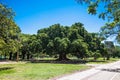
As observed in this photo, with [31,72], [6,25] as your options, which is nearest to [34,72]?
[31,72]

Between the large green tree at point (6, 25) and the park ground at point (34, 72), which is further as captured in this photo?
the large green tree at point (6, 25)

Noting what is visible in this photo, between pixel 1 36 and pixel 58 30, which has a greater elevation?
pixel 58 30

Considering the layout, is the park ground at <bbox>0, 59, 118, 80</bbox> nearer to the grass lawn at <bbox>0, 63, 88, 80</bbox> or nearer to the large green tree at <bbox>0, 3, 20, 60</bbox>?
the grass lawn at <bbox>0, 63, 88, 80</bbox>

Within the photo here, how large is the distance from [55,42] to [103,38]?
19.7 meters

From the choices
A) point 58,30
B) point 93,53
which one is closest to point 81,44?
point 93,53

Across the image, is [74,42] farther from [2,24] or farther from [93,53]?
[2,24]

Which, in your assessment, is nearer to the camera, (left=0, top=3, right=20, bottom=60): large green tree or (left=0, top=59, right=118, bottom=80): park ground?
(left=0, top=59, right=118, bottom=80): park ground

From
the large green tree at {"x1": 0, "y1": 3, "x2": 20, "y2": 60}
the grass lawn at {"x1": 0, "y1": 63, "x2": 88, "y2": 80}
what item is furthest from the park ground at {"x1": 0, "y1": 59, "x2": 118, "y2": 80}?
the large green tree at {"x1": 0, "y1": 3, "x2": 20, "y2": 60}

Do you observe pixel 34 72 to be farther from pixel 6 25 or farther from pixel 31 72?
pixel 6 25

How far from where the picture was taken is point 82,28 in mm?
62281

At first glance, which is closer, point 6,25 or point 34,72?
point 34,72

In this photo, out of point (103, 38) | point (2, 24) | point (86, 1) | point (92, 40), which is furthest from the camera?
point (92, 40)

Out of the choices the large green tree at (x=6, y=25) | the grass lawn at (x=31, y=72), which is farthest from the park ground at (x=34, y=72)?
the large green tree at (x=6, y=25)

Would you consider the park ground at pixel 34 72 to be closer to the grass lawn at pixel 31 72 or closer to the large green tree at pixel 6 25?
the grass lawn at pixel 31 72
